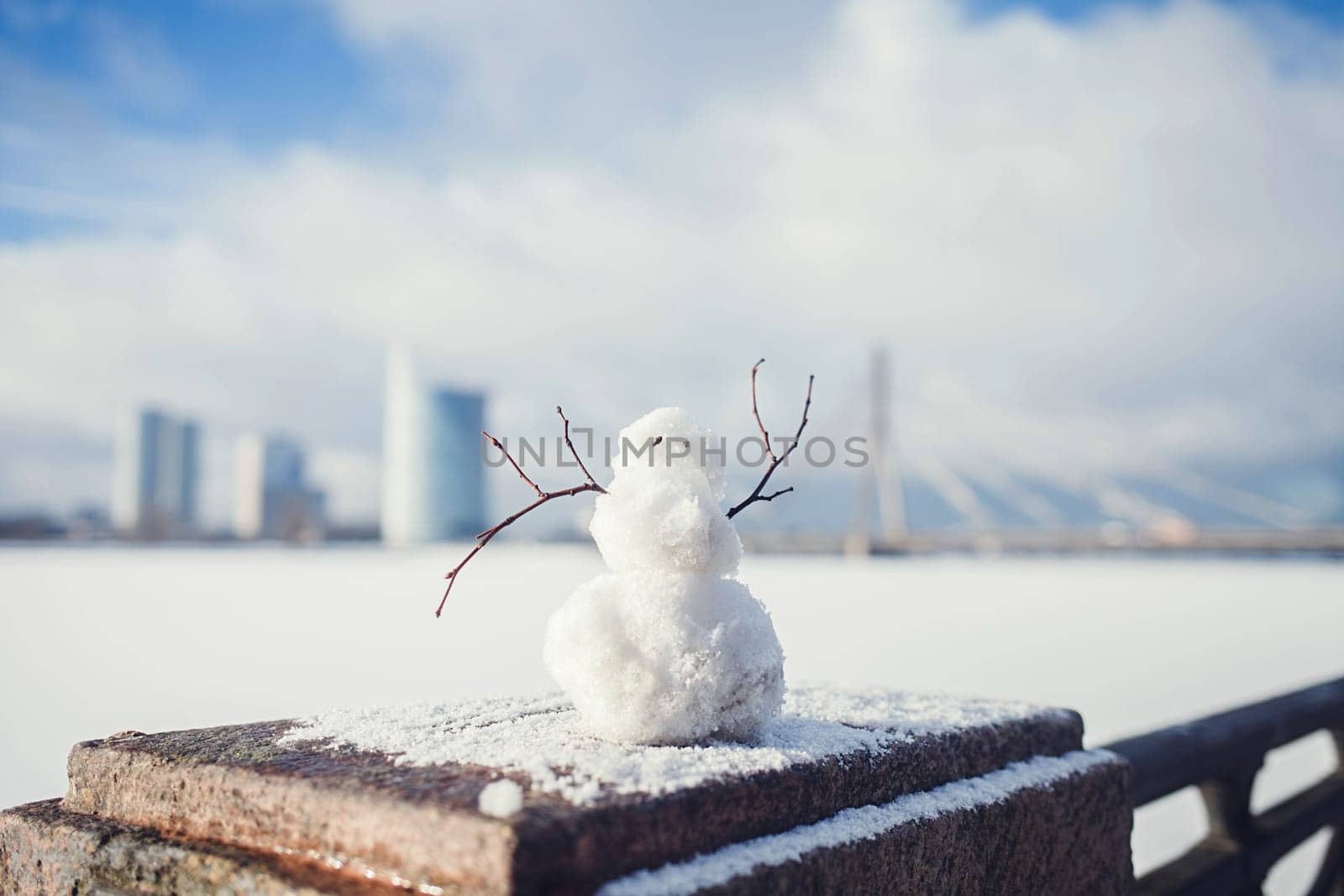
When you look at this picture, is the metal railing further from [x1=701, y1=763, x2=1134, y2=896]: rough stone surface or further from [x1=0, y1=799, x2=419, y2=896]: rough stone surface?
[x1=0, y1=799, x2=419, y2=896]: rough stone surface

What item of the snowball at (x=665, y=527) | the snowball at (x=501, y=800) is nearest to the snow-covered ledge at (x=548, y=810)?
the snowball at (x=501, y=800)

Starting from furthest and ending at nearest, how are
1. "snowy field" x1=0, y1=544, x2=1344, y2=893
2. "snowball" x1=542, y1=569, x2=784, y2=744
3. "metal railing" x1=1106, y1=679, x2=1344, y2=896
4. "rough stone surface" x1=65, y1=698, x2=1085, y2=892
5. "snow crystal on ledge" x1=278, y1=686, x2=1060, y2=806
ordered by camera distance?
"snowy field" x1=0, y1=544, x2=1344, y2=893 < "metal railing" x1=1106, y1=679, x2=1344, y2=896 < "snowball" x1=542, y1=569, x2=784, y2=744 < "snow crystal on ledge" x1=278, y1=686, x2=1060, y2=806 < "rough stone surface" x1=65, y1=698, x2=1085, y2=892

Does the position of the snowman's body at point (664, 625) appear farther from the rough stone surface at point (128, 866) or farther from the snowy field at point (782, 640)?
the snowy field at point (782, 640)

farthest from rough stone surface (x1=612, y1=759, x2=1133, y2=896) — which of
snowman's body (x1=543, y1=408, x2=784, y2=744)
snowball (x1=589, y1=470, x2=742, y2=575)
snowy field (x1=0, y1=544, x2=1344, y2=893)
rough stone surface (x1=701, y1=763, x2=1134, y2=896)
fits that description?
snowy field (x1=0, y1=544, x2=1344, y2=893)

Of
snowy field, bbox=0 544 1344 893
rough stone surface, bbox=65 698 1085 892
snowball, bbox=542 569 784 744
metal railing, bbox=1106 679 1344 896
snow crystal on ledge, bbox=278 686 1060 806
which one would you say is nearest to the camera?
rough stone surface, bbox=65 698 1085 892

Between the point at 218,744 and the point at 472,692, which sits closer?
the point at 218,744

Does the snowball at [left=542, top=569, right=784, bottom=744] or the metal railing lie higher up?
the snowball at [left=542, top=569, right=784, bottom=744]

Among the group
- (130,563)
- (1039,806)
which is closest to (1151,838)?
(1039,806)

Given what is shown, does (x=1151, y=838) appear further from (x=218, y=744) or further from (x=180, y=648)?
(x=180, y=648)
